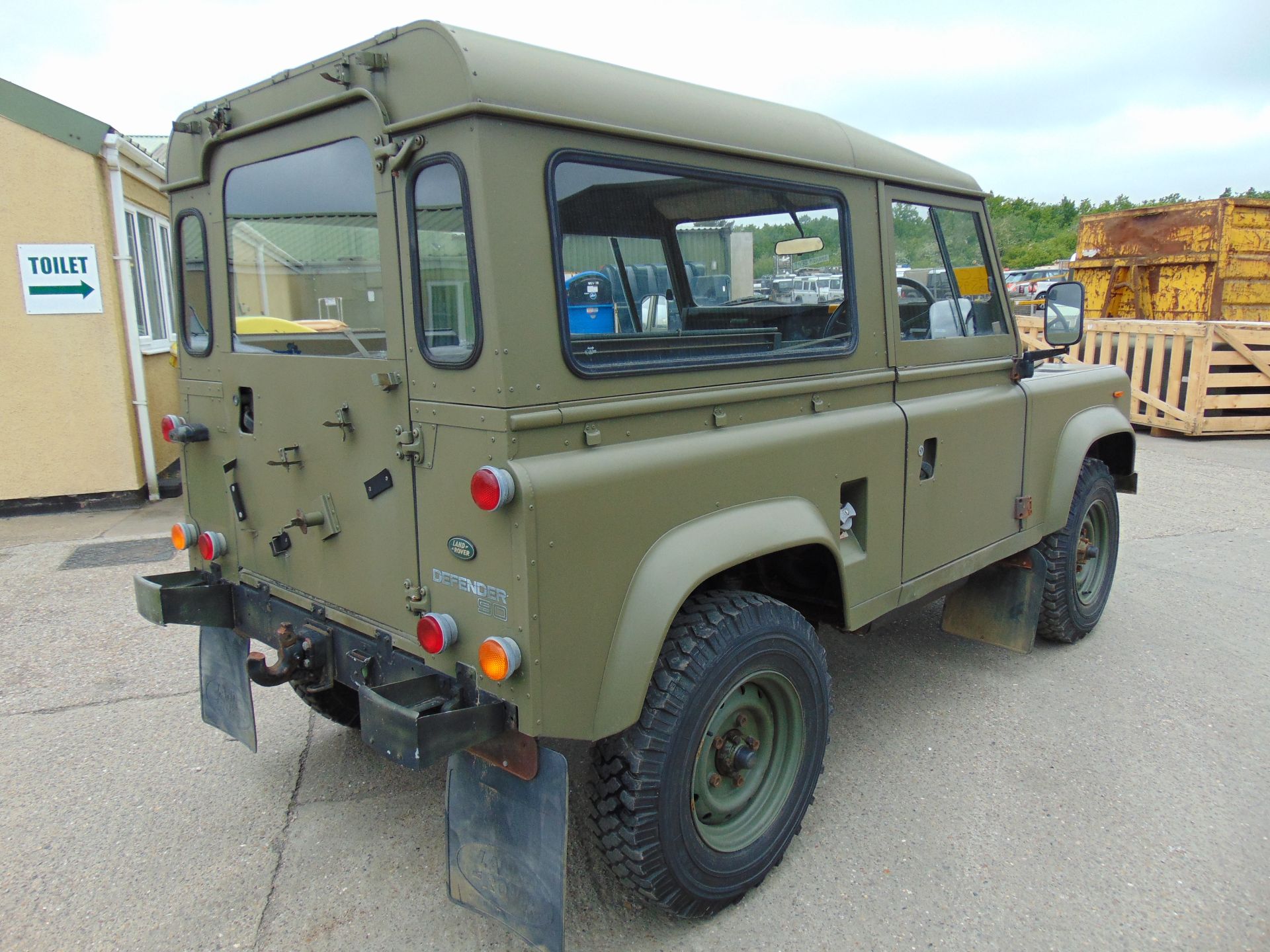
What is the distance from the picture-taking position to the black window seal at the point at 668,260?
7.07 feet

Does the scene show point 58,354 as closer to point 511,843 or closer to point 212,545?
point 212,545

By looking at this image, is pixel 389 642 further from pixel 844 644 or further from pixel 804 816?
pixel 844 644

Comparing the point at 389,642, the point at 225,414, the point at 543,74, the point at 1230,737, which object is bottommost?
the point at 1230,737

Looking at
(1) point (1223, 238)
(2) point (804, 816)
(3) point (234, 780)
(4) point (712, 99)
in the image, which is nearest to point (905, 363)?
(4) point (712, 99)

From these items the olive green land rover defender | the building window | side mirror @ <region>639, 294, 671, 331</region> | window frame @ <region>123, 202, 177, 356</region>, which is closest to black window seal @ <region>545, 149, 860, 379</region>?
the olive green land rover defender

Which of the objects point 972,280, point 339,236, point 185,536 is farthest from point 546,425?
point 972,280

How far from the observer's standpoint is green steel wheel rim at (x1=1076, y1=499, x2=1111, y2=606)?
180 inches

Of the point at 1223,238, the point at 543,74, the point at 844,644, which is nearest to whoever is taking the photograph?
the point at 543,74

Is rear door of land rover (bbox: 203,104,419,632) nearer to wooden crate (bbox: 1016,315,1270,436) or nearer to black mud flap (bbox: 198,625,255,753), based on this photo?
black mud flap (bbox: 198,625,255,753)

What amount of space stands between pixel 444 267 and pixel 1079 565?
3.79 meters

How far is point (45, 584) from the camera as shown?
560 centimetres

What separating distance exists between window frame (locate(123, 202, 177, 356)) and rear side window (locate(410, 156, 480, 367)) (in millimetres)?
5833

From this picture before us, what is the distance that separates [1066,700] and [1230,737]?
0.62m

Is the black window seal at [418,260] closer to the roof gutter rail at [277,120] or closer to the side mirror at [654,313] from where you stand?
the roof gutter rail at [277,120]
